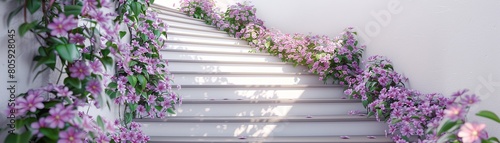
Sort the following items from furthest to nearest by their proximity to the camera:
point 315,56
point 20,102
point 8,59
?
point 315,56 < point 8,59 < point 20,102

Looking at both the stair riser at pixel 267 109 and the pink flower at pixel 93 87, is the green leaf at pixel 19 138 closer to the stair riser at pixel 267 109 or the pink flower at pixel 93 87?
the pink flower at pixel 93 87

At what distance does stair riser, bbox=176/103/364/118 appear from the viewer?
2.79m

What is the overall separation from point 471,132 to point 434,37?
4.70ft

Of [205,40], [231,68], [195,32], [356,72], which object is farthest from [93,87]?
[195,32]

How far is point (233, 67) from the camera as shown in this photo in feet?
11.8

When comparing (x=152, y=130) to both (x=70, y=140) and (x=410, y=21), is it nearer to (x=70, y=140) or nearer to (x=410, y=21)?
(x=70, y=140)

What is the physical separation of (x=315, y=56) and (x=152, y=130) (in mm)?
1624

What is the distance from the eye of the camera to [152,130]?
2506mm

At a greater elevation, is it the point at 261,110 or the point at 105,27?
the point at 105,27

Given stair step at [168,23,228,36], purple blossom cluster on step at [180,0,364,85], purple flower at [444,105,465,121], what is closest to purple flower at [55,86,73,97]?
purple flower at [444,105,465,121]

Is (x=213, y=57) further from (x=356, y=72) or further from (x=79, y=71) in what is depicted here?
(x=79, y=71)

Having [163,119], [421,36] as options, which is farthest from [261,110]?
[421,36]

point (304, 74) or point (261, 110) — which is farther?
point (304, 74)

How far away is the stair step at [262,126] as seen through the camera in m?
2.52
